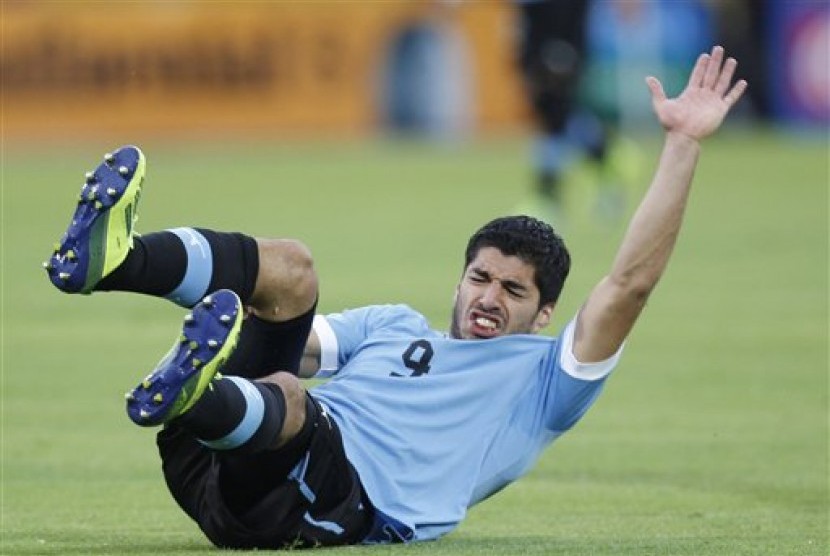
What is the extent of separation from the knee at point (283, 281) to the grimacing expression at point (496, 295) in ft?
1.81

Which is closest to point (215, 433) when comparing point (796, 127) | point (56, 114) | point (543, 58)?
point (543, 58)

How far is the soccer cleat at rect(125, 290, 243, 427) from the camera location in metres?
5.48

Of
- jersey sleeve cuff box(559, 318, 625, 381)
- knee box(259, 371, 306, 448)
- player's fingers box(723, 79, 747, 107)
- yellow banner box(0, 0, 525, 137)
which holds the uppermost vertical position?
player's fingers box(723, 79, 747, 107)

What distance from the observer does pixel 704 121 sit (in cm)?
594

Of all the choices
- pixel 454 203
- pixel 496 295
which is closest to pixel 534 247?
pixel 496 295

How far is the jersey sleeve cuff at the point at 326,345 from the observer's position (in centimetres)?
676

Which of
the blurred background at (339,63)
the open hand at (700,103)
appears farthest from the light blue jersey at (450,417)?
the blurred background at (339,63)

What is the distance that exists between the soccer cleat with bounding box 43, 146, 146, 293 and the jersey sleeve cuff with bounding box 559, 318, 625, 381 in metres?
1.36

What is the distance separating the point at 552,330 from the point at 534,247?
20.4 ft

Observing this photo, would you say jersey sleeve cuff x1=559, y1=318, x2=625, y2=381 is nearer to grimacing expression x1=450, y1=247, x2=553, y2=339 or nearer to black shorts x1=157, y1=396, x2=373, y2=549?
grimacing expression x1=450, y1=247, x2=553, y2=339

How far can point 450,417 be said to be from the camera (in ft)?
21.0

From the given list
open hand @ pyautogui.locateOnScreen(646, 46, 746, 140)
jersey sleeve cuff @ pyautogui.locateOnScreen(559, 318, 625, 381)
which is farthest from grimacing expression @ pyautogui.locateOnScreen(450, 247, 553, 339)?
open hand @ pyautogui.locateOnScreen(646, 46, 746, 140)

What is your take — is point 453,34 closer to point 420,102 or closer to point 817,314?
point 420,102

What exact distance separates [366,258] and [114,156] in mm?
10992
